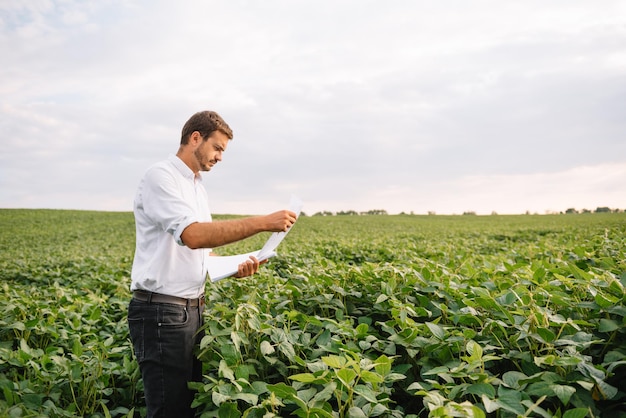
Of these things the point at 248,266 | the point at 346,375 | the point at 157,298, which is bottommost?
the point at 346,375

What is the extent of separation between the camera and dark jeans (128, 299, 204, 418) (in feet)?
9.34

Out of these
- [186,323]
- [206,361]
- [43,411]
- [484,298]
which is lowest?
[43,411]

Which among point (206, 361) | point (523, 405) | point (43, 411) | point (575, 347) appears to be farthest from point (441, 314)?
point (43, 411)

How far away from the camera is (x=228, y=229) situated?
105 inches

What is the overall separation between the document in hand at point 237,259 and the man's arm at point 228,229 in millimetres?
129

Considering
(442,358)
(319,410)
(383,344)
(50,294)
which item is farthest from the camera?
(50,294)

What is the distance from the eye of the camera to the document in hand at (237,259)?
9.47 feet

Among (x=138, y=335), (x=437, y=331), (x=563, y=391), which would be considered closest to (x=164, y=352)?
(x=138, y=335)

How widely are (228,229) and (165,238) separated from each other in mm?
491

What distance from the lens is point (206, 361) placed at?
2908mm

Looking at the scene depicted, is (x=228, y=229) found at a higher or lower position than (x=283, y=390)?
higher

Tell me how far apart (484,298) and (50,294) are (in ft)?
18.4

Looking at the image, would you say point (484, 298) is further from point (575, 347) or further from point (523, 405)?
point (523, 405)

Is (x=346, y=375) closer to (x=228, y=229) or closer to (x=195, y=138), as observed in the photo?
(x=228, y=229)
